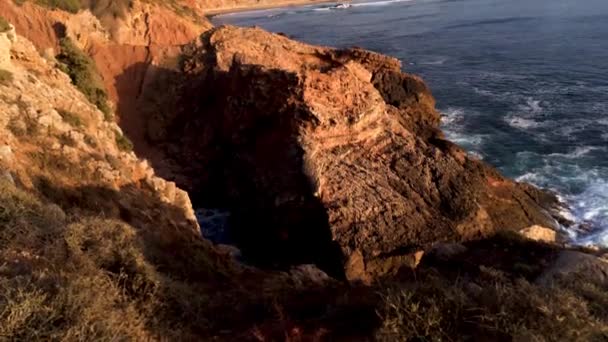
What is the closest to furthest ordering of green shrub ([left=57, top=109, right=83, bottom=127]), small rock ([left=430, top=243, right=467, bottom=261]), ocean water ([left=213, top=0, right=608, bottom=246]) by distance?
small rock ([left=430, top=243, right=467, bottom=261])
green shrub ([left=57, top=109, right=83, bottom=127])
ocean water ([left=213, top=0, right=608, bottom=246])

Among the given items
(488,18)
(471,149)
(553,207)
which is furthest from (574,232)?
(488,18)

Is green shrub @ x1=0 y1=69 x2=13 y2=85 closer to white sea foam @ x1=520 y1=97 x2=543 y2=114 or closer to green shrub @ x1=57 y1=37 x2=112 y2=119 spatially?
green shrub @ x1=57 y1=37 x2=112 y2=119

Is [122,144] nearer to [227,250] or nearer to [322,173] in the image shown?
[227,250]

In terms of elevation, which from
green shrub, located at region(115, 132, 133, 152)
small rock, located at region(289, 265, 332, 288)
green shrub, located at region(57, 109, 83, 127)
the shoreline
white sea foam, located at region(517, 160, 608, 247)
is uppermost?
the shoreline

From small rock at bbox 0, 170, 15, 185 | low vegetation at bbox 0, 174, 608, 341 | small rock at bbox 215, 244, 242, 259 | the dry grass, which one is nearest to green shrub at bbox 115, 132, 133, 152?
small rock at bbox 215, 244, 242, 259

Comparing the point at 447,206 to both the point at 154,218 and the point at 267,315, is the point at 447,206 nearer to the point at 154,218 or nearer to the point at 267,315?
the point at 154,218

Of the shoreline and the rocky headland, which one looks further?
the shoreline
